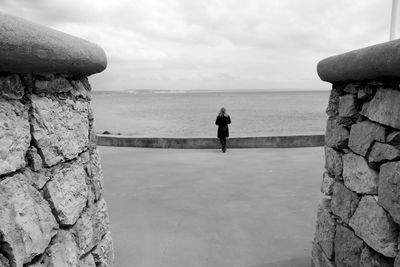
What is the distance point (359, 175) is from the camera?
9.02 feet

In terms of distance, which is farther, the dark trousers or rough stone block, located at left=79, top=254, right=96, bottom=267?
the dark trousers

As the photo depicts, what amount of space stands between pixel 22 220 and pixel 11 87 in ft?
2.32

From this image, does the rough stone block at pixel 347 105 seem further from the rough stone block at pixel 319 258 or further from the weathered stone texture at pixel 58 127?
the weathered stone texture at pixel 58 127

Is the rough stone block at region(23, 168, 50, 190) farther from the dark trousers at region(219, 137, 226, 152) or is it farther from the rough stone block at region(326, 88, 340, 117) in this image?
the dark trousers at region(219, 137, 226, 152)

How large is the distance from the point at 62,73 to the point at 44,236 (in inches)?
41.5

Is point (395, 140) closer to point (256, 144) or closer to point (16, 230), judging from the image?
point (16, 230)

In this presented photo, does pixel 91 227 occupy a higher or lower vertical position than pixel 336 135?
lower

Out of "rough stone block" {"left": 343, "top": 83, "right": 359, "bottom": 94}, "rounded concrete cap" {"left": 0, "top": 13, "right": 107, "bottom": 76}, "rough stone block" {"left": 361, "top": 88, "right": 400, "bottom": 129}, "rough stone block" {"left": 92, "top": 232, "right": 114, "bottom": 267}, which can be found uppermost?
"rounded concrete cap" {"left": 0, "top": 13, "right": 107, "bottom": 76}

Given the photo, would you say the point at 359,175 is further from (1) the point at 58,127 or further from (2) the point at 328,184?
(1) the point at 58,127

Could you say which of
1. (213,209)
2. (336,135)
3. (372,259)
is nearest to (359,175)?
(336,135)

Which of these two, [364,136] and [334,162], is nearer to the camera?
[364,136]

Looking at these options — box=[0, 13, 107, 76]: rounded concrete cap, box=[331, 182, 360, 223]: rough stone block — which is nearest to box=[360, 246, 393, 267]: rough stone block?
box=[331, 182, 360, 223]: rough stone block

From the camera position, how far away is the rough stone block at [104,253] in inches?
A: 110

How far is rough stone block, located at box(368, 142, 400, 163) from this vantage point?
7.46ft
